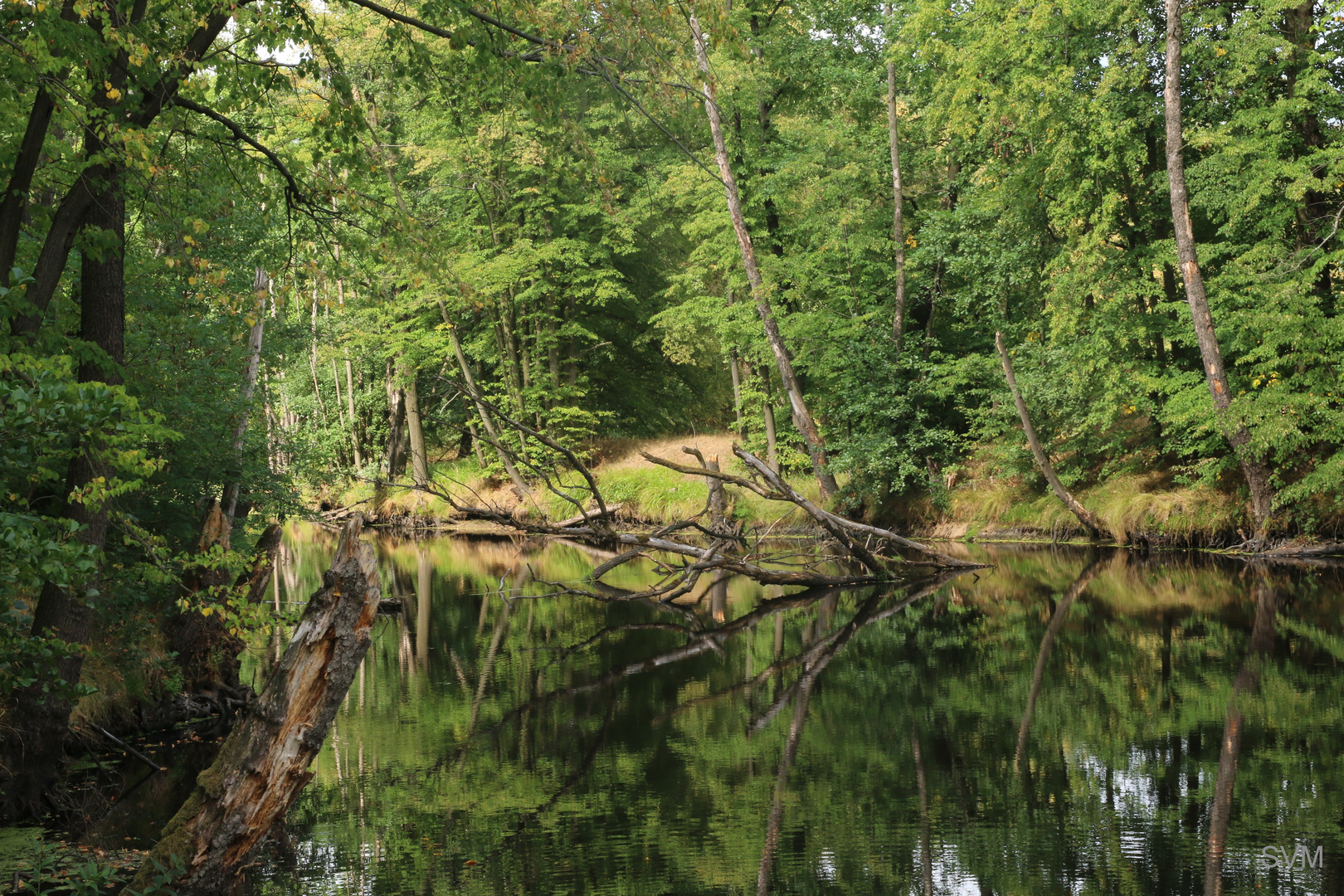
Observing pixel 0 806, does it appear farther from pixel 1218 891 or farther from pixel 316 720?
pixel 1218 891

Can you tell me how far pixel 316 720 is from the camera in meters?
5.27

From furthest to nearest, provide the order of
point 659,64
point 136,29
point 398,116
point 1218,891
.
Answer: point 398,116
point 659,64
point 136,29
point 1218,891

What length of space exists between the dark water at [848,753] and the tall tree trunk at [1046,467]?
6.05 metres

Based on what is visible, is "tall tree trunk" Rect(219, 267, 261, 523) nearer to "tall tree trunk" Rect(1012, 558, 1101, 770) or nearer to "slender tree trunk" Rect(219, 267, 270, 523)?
"slender tree trunk" Rect(219, 267, 270, 523)

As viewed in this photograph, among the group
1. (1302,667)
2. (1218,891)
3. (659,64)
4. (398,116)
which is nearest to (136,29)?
(659,64)

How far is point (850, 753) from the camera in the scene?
24.4 ft

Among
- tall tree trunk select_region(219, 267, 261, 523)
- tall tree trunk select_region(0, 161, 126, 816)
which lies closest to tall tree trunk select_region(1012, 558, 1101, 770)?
tall tree trunk select_region(0, 161, 126, 816)

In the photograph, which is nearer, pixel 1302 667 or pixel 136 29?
pixel 136 29

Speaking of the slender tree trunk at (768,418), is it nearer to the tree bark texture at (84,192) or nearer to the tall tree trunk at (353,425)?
the tall tree trunk at (353,425)

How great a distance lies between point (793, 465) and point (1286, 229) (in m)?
11.4

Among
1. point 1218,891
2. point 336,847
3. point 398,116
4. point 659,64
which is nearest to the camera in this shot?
point 1218,891

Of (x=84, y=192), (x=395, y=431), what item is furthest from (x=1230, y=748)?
(x=395, y=431)

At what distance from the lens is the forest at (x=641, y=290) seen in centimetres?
694

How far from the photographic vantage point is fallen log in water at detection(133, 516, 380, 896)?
509 centimetres
